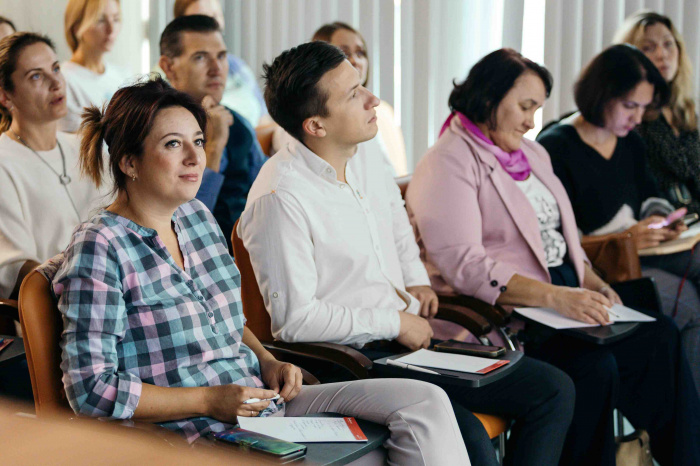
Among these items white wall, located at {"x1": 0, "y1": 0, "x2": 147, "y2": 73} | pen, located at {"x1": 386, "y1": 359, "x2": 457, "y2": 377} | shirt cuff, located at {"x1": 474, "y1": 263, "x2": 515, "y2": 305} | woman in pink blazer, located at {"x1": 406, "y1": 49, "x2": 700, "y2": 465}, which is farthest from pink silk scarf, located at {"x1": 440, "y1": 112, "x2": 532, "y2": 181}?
white wall, located at {"x1": 0, "y1": 0, "x2": 147, "y2": 73}

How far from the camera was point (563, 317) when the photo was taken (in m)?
2.32

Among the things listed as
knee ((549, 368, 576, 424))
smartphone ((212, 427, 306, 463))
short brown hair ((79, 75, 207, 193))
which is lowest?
knee ((549, 368, 576, 424))

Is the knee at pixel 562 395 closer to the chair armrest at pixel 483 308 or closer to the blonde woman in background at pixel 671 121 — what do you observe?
the chair armrest at pixel 483 308

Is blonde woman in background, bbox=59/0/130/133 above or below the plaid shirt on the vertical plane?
above

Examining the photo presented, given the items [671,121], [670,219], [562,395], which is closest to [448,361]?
[562,395]

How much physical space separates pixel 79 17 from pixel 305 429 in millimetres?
3304

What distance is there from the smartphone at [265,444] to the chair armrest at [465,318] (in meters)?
1.05

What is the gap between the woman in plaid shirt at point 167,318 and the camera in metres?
1.38

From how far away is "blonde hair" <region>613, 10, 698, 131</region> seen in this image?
11.9 feet

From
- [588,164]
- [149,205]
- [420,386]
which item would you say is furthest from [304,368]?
[588,164]

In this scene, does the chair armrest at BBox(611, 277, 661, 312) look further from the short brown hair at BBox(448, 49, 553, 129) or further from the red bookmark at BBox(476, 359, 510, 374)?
the red bookmark at BBox(476, 359, 510, 374)

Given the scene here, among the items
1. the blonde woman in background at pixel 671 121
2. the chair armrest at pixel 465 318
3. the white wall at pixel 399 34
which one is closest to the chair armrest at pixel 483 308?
the chair armrest at pixel 465 318

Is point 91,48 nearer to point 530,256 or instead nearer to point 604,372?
point 530,256

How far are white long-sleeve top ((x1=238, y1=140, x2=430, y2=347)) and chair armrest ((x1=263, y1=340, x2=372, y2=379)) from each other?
0.09 ft
